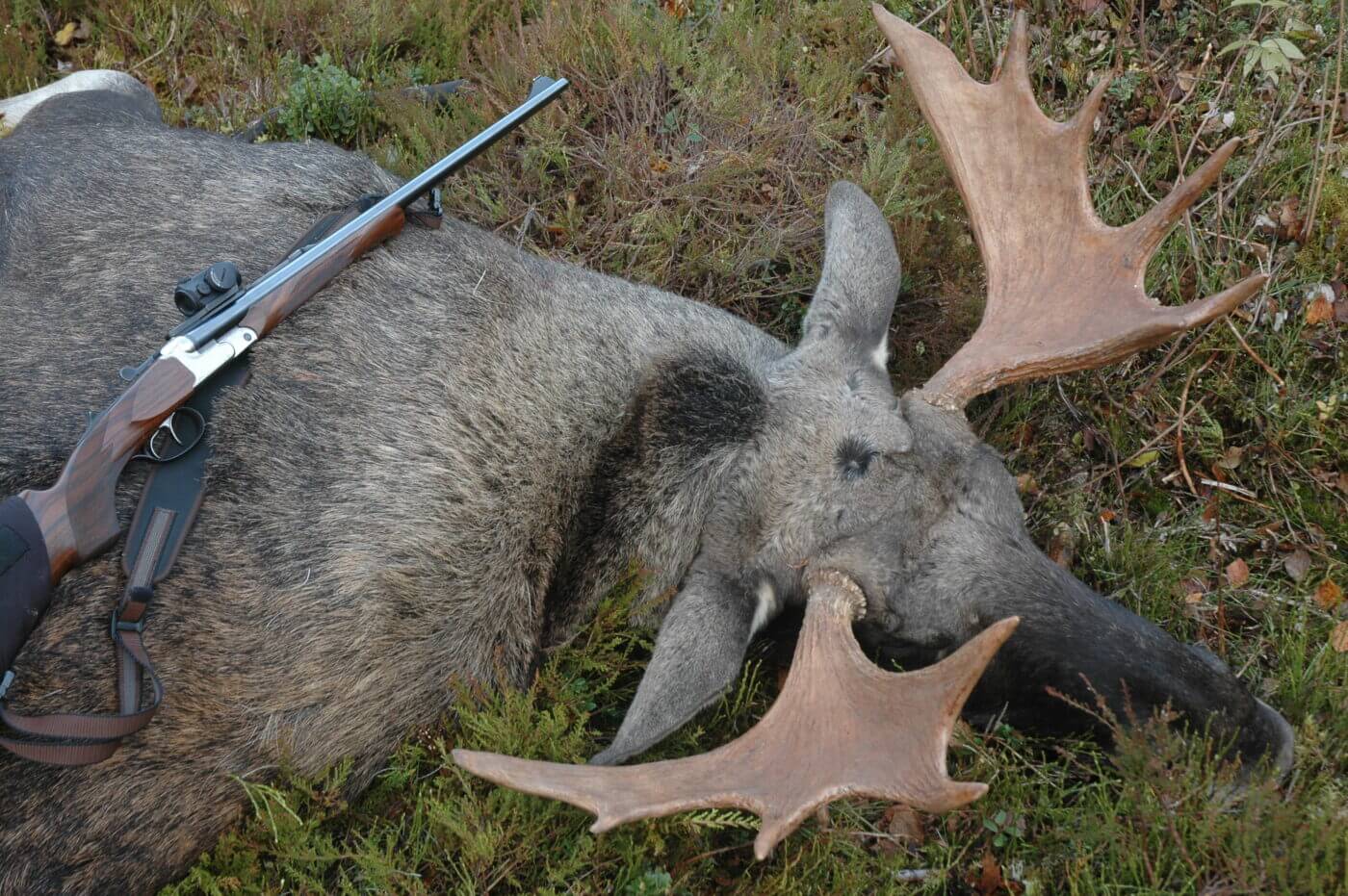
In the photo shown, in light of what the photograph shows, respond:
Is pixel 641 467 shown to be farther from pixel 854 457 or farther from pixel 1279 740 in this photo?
pixel 1279 740

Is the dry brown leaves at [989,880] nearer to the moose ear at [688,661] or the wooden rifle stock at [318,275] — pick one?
the moose ear at [688,661]

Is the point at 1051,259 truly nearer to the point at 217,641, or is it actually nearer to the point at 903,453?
the point at 903,453

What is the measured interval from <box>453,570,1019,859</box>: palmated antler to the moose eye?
2.30ft

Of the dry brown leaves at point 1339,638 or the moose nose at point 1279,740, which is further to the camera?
the dry brown leaves at point 1339,638

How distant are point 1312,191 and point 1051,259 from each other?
176cm

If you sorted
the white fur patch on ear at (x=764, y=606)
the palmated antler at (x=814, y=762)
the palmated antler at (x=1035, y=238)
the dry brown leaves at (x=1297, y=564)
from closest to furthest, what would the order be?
the palmated antler at (x=814, y=762), the palmated antler at (x=1035, y=238), the white fur patch on ear at (x=764, y=606), the dry brown leaves at (x=1297, y=564)

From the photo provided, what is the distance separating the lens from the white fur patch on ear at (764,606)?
14.0ft

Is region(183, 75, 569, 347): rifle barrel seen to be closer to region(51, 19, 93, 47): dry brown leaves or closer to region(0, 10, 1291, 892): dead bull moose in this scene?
region(0, 10, 1291, 892): dead bull moose

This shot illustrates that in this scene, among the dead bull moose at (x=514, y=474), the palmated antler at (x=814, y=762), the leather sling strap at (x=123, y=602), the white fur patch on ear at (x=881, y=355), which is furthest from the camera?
the white fur patch on ear at (x=881, y=355)

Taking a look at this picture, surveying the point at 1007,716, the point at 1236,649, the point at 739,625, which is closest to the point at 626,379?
the point at 739,625

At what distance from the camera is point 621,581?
4375 mm

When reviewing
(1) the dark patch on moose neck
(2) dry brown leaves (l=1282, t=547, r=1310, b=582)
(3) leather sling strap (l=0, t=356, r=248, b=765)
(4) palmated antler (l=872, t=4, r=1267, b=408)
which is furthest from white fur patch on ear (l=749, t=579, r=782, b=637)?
(2) dry brown leaves (l=1282, t=547, r=1310, b=582)

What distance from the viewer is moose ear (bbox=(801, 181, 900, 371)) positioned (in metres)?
4.63

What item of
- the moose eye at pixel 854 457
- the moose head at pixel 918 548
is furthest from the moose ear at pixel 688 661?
the moose eye at pixel 854 457
